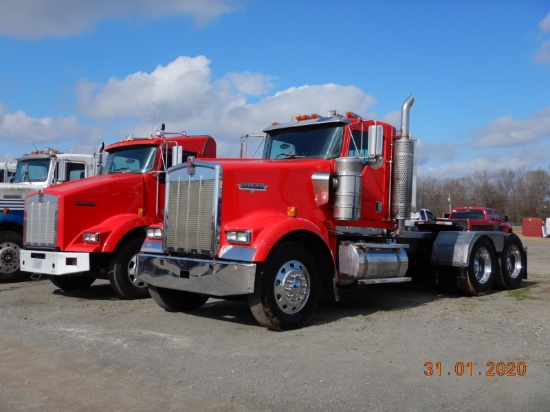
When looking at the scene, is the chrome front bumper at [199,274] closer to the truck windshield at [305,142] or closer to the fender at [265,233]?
the fender at [265,233]

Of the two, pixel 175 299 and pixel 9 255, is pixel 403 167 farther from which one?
pixel 9 255

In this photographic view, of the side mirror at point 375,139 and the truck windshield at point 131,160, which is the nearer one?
the side mirror at point 375,139

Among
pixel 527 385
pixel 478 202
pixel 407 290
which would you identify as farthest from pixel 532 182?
pixel 527 385

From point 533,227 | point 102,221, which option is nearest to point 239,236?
point 102,221

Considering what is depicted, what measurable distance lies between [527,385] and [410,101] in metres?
5.04

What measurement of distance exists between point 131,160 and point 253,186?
14.4 ft

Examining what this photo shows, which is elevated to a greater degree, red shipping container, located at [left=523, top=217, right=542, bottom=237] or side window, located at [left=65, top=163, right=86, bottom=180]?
side window, located at [left=65, top=163, right=86, bottom=180]

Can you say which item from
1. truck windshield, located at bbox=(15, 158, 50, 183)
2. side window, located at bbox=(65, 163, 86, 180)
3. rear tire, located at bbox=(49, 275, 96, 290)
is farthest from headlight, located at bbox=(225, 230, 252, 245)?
truck windshield, located at bbox=(15, 158, 50, 183)

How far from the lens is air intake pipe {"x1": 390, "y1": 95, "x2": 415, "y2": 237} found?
341 inches

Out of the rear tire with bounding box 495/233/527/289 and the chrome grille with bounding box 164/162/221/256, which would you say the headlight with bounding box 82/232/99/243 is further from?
the rear tire with bounding box 495/233/527/289

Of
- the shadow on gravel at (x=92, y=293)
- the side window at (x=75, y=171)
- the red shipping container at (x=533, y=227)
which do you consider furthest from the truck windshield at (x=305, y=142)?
the red shipping container at (x=533, y=227)

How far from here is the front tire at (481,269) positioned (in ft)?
32.1

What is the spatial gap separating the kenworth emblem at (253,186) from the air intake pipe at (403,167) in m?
2.52

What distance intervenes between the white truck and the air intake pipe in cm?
625
